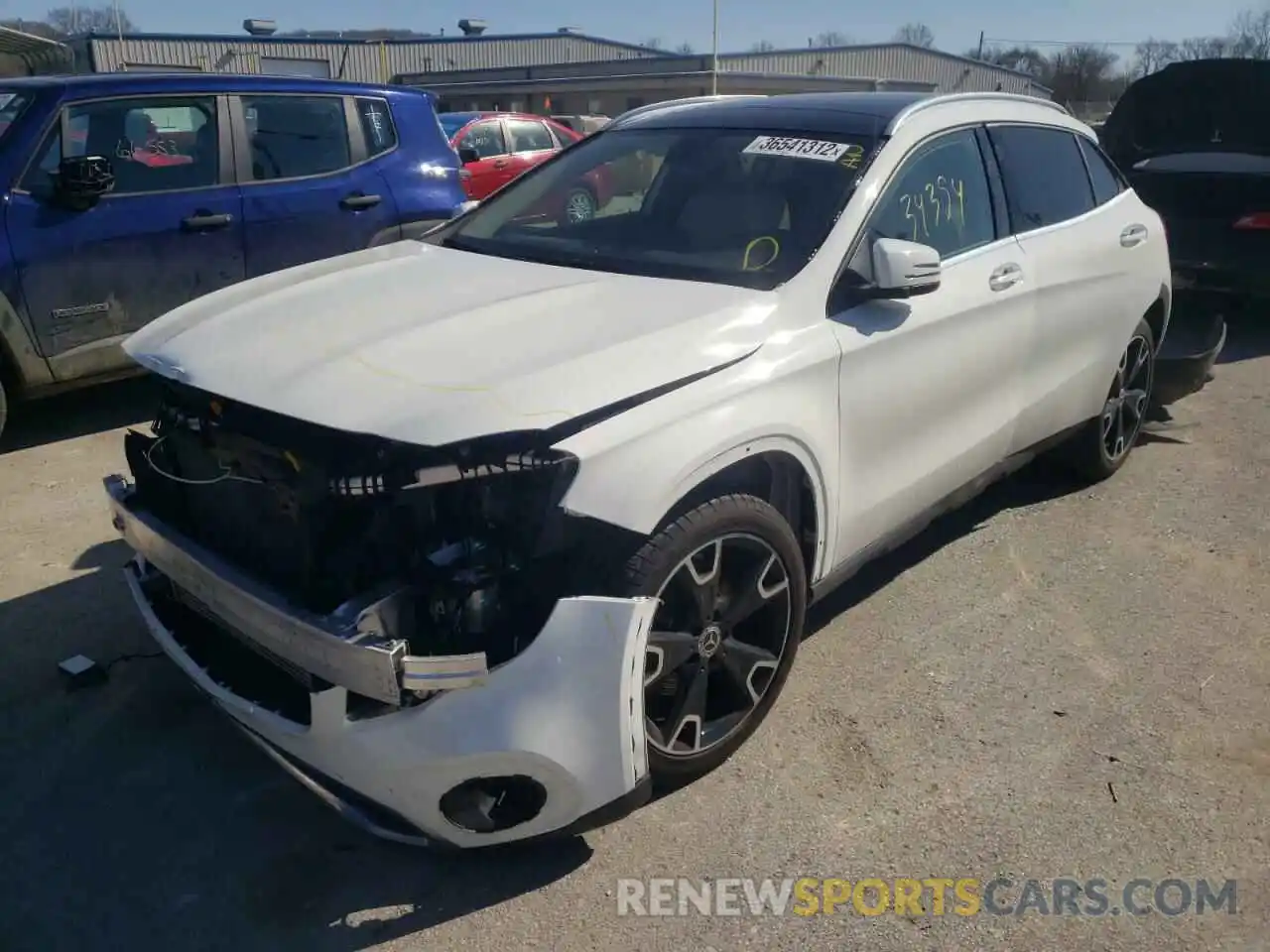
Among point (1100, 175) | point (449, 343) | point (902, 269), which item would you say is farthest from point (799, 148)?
point (1100, 175)

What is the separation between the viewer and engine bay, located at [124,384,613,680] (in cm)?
227

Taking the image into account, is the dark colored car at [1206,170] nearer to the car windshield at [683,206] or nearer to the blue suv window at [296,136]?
the car windshield at [683,206]

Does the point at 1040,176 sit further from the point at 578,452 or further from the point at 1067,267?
the point at 578,452

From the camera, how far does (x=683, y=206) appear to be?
348 centimetres

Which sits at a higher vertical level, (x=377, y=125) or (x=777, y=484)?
(x=377, y=125)

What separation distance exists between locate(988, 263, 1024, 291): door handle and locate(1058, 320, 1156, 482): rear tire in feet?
3.97

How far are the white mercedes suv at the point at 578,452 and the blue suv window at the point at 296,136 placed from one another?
107 inches

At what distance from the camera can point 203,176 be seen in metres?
5.75

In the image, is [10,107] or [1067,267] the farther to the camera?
[10,107]

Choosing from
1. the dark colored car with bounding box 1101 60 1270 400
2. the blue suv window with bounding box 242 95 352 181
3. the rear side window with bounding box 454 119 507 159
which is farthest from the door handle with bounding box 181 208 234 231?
the rear side window with bounding box 454 119 507 159

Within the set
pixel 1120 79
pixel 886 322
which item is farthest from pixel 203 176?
pixel 1120 79

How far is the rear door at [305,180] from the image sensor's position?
5910 mm

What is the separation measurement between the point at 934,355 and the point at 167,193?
4278 millimetres

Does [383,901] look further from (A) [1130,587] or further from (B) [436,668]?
(A) [1130,587]
